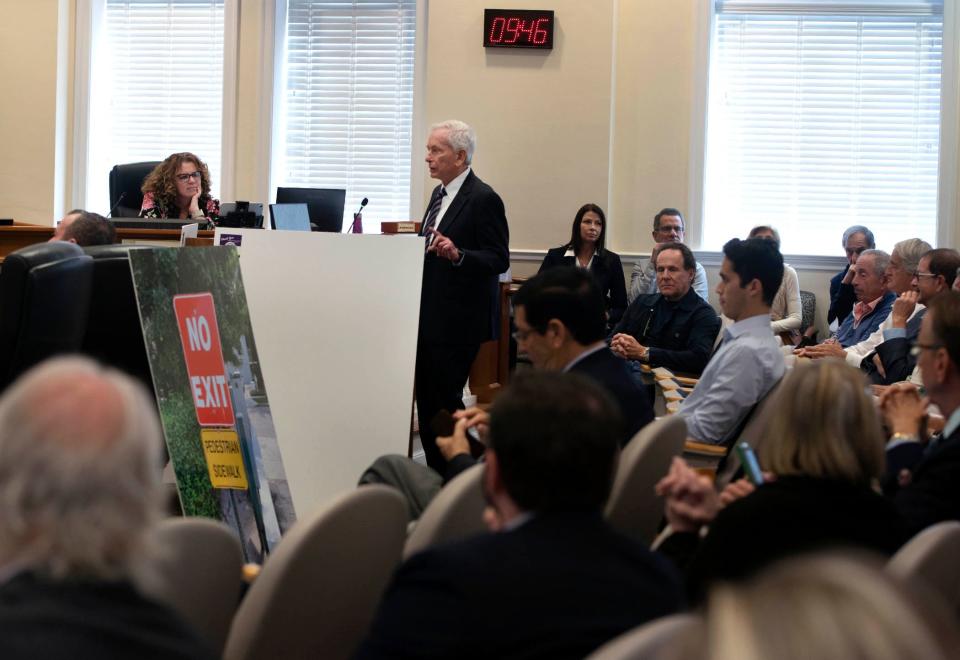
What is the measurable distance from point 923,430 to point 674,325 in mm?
2656

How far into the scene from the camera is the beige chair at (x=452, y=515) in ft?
6.19

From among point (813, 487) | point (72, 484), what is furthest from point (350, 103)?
point (72, 484)

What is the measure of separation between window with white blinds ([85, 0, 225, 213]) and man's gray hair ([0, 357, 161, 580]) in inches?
312

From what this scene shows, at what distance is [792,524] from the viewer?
6.04ft

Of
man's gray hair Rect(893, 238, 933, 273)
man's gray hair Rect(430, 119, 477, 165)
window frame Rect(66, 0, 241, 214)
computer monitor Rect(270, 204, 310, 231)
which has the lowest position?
man's gray hair Rect(893, 238, 933, 273)

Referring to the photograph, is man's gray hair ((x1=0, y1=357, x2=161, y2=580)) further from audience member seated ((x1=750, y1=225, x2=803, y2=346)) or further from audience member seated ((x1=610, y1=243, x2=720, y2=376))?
audience member seated ((x1=750, y1=225, x2=803, y2=346))

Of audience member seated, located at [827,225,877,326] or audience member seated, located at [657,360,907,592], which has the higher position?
audience member seated, located at [827,225,877,326]

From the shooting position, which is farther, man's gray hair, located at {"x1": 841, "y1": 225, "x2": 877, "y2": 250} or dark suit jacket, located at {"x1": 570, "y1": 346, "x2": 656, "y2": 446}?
man's gray hair, located at {"x1": 841, "y1": 225, "x2": 877, "y2": 250}

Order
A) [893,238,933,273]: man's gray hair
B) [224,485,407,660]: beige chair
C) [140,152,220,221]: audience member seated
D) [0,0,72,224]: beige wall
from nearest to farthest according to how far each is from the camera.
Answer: [224,485,407,660]: beige chair < [893,238,933,273]: man's gray hair < [140,152,220,221]: audience member seated < [0,0,72,224]: beige wall

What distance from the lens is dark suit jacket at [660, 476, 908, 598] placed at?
71.9 inches

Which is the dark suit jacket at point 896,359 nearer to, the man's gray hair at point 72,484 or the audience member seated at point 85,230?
the audience member seated at point 85,230

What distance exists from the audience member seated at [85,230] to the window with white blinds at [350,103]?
4415 mm

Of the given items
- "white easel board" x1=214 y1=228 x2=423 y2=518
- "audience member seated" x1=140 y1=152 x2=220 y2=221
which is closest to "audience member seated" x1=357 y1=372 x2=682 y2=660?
"white easel board" x1=214 y1=228 x2=423 y2=518

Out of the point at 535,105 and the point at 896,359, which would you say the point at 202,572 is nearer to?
the point at 896,359
